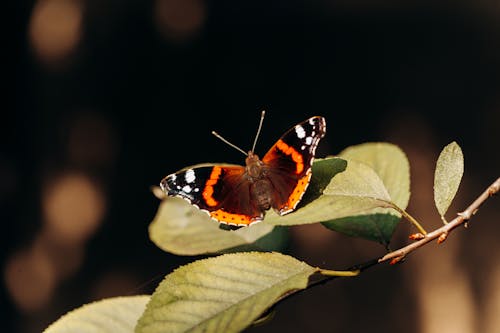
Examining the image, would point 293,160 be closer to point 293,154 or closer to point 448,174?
point 293,154

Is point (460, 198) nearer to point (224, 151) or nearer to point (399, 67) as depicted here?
point (399, 67)

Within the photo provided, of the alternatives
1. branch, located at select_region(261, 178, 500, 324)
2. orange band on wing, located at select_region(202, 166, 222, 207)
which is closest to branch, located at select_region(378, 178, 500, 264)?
branch, located at select_region(261, 178, 500, 324)

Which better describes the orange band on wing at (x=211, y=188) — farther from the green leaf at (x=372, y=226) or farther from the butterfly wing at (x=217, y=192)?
the green leaf at (x=372, y=226)

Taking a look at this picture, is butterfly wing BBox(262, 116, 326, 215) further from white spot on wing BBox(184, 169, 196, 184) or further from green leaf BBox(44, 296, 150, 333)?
green leaf BBox(44, 296, 150, 333)

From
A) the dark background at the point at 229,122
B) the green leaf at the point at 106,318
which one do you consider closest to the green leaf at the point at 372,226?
the green leaf at the point at 106,318

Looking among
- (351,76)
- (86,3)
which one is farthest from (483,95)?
(86,3)

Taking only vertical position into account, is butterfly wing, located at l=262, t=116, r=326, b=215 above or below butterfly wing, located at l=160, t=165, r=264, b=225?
above

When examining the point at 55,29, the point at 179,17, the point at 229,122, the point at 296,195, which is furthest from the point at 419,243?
the point at 55,29
